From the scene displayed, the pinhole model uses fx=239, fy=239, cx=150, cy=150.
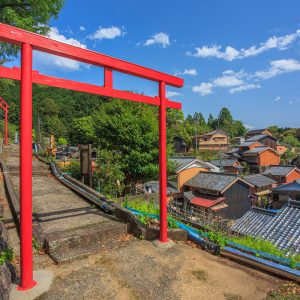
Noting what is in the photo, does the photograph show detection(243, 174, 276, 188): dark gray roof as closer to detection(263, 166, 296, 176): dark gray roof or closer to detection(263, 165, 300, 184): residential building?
detection(263, 165, 300, 184): residential building

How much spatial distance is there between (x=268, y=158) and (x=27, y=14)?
1665 inches

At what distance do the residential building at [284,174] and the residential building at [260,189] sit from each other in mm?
2345

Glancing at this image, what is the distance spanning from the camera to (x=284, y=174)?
105 ft

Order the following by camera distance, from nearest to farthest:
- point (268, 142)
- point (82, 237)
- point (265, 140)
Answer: point (82, 237) < point (265, 140) < point (268, 142)

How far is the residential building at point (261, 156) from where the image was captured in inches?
1628

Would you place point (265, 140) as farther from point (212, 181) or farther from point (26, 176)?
point (26, 176)

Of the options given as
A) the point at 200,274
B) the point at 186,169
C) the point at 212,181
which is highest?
the point at 200,274

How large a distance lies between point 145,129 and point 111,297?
930cm

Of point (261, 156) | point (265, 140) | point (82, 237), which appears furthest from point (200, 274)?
point (265, 140)

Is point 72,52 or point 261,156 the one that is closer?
point 72,52

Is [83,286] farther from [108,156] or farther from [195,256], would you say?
[108,156]

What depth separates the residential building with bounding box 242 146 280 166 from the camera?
41347 mm

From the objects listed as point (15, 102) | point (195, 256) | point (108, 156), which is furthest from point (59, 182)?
point (15, 102)

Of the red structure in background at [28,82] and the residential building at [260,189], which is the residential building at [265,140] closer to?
the residential building at [260,189]
